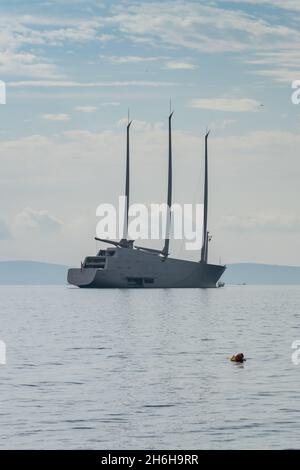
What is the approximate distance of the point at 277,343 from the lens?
76812 millimetres

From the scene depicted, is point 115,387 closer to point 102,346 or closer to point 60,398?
point 60,398

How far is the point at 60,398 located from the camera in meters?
A: 44.0

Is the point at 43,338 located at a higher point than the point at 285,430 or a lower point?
higher

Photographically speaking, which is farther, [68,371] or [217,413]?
[68,371]
